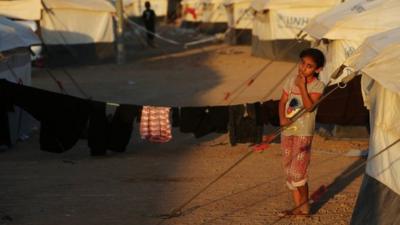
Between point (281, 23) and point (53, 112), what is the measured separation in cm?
1422

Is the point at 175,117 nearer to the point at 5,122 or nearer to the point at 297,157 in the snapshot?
the point at 5,122

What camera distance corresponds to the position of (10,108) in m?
10.1

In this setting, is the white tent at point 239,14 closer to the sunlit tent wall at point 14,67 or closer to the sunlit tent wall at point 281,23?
the sunlit tent wall at point 281,23

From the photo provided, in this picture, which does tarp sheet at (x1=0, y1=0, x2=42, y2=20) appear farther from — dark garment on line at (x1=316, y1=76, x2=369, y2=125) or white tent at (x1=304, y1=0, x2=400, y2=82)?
dark garment on line at (x1=316, y1=76, x2=369, y2=125)

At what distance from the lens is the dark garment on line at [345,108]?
31.4 feet

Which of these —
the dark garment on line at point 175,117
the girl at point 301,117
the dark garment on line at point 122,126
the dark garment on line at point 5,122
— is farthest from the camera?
the dark garment on line at point 5,122

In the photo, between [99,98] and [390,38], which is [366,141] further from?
[99,98]

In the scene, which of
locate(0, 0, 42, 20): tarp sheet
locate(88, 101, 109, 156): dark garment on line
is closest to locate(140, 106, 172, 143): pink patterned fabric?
locate(88, 101, 109, 156): dark garment on line

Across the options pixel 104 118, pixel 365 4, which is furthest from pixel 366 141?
pixel 104 118

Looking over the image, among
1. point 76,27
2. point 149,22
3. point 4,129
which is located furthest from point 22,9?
point 4,129

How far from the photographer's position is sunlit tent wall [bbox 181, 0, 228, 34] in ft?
125

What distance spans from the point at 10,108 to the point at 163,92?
7.30 meters

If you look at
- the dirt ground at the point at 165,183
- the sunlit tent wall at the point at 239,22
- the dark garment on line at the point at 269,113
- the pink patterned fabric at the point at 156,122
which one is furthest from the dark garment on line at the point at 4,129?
the sunlit tent wall at the point at 239,22

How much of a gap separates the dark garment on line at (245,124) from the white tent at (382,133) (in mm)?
2928
